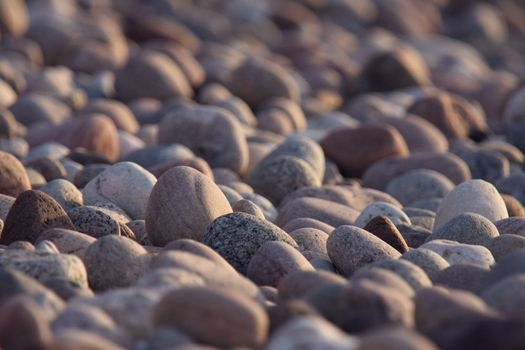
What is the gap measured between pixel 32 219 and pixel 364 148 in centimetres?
315

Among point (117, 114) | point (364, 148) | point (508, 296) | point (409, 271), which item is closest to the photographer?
point (508, 296)

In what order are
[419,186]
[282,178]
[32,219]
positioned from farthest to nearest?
1. [419,186]
2. [282,178]
3. [32,219]

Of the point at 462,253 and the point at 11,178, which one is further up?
the point at 462,253

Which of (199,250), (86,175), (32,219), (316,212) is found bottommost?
(86,175)

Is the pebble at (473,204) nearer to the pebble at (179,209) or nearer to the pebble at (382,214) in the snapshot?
the pebble at (382,214)

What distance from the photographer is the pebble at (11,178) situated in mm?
4891

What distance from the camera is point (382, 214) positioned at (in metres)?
4.88

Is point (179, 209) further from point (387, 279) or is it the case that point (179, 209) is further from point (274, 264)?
point (387, 279)

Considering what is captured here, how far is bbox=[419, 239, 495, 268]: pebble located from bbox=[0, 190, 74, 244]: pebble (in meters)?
1.39

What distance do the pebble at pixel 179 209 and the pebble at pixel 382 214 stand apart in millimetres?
816

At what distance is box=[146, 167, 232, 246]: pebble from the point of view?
432 cm

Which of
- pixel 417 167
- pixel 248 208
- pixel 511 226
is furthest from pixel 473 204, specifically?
pixel 417 167

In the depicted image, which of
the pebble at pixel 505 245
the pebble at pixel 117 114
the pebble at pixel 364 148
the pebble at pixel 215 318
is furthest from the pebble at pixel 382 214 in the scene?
the pebble at pixel 117 114

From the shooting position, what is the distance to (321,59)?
1127 centimetres
